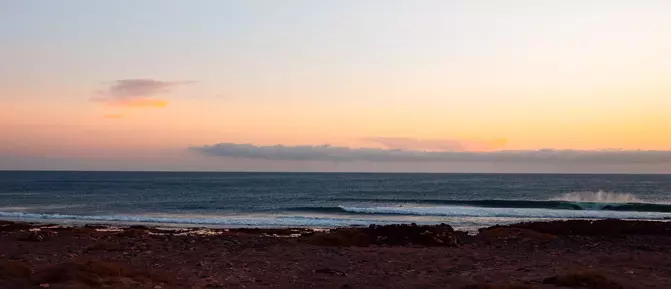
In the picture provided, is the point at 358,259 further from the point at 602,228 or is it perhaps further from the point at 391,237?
the point at 602,228

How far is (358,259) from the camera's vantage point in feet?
46.7

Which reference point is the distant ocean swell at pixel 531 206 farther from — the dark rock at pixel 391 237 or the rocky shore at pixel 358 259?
the rocky shore at pixel 358 259

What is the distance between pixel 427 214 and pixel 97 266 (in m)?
31.9

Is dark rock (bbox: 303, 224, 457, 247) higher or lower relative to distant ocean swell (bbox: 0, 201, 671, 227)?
higher

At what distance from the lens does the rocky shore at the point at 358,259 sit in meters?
10.2

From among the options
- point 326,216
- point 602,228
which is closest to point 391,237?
point 602,228

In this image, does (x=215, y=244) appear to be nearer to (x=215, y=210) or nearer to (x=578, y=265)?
(x=578, y=265)

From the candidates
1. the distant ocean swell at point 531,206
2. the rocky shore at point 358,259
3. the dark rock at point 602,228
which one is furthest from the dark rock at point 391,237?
the distant ocean swell at point 531,206

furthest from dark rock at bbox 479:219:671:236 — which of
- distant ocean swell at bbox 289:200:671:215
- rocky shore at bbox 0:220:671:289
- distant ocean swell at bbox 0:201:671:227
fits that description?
distant ocean swell at bbox 289:200:671:215

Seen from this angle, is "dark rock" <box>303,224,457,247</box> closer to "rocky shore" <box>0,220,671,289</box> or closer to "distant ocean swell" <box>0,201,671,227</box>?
"rocky shore" <box>0,220,671,289</box>

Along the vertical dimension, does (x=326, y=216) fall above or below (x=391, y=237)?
below

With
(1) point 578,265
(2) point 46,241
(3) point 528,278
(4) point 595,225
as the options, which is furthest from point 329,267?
(4) point 595,225

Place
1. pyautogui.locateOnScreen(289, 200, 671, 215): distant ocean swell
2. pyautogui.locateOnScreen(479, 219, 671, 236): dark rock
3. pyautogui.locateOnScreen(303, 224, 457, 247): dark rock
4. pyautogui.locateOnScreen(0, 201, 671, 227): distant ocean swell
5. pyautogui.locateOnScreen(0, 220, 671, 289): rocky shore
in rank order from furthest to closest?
pyautogui.locateOnScreen(289, 200, 671, 215): distant ocean swell < pyautogui.locateOnScreen(0, 201, 671, 227): distant ocean swell < pyautogui.locateOnScreen(479, 219, 671, 236): dark rock < pyautogui.locateOnScreen(303, 224, 457, 247): dark rock < pyautogui.locateOnScreen(0, 220, 671, 289): rocky shore

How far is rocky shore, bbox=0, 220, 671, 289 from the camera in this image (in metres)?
10.2
